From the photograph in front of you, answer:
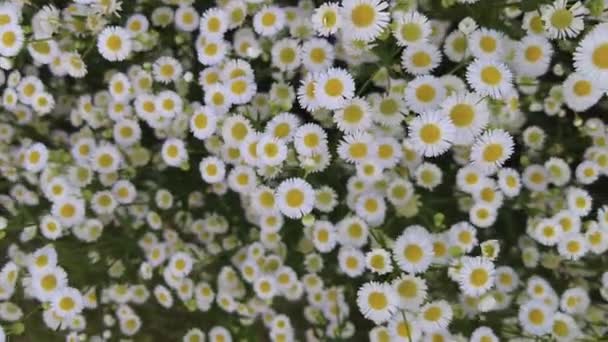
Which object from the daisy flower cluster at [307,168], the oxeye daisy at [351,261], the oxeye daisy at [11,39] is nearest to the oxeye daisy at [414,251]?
the daisy flower cluster at [307,168]

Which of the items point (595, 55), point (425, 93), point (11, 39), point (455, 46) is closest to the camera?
point (595, 55)

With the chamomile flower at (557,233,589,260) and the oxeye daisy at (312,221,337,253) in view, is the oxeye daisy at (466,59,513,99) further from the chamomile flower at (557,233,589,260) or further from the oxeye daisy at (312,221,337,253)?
the oxeye daisy at (312,221,337,253)

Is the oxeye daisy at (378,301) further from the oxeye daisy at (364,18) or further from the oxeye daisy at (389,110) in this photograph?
the oxeye daisy at (364,18)

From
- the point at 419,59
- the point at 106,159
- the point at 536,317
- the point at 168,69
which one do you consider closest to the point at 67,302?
the point at 106,159

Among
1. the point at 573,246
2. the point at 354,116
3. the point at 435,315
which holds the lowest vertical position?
the point at 435,315

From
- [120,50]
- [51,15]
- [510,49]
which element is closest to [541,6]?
[510,49]

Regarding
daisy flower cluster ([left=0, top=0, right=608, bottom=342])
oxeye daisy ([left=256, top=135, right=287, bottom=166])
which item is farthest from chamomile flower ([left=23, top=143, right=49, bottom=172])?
oxeye daisy ([left=256, top=135, right=287, bottom=166])

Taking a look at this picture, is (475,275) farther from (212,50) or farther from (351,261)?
(212,50)
